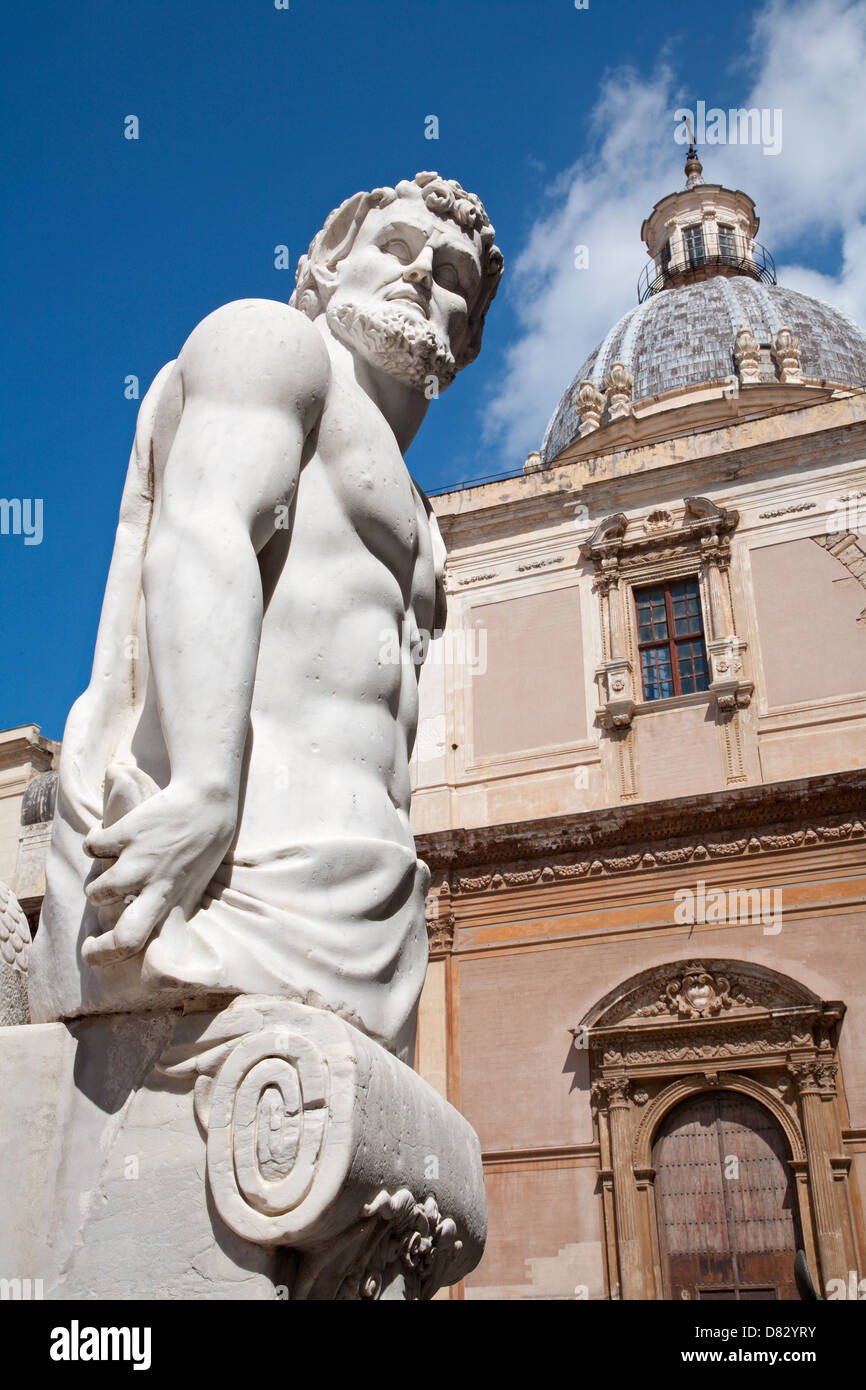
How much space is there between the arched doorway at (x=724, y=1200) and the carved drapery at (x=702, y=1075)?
160 millimetres

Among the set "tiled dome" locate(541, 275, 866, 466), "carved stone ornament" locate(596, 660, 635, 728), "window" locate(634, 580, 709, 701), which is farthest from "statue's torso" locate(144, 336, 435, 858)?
"tiled dome" locate(541, 275, 866, 466)

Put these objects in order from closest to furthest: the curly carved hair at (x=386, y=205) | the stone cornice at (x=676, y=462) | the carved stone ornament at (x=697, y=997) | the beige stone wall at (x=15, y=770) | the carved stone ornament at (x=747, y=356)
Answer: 1. the curly carved hair at (x=386, y=205)
2. the beige stone wall at (x=15, y=770)
3. the carved stone ornament at (x=697, y=997)
4. the stone cornice at (x=676, y=462)
5. the carved stone ornament at (x=747, y=356)

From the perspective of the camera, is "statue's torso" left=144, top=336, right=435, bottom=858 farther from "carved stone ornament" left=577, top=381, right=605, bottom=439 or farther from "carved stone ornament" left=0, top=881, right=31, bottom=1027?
"carved stone ornament" left=577, top=381, right=605, bottom=439

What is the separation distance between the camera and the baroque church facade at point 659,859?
1341 cm

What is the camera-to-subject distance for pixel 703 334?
115 feet

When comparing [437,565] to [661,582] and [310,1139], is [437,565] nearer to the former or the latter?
[310,1139]

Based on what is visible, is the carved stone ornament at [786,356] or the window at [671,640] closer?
the window at [671,640]

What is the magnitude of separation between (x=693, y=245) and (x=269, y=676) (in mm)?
43076

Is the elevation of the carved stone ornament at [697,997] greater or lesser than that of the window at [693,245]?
lesser

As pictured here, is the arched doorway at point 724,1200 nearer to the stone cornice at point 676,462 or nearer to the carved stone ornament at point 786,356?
the stone cornice at point 676,462

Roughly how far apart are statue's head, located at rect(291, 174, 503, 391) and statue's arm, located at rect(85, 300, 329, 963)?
0.23 m

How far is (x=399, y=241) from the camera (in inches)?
99.2

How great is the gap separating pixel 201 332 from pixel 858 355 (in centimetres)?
3683

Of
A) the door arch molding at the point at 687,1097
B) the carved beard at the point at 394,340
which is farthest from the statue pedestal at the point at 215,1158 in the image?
the door arch molding at the point at 687,1097
